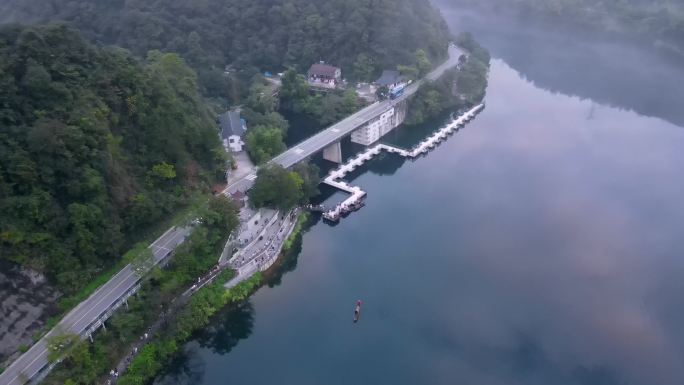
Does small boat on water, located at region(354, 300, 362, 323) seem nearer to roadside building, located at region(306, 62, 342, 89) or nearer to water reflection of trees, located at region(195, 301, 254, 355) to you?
water reflection of trees, located at region(195, 301, 254, 355)

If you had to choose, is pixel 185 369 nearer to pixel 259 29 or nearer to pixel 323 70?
pixel 323 70

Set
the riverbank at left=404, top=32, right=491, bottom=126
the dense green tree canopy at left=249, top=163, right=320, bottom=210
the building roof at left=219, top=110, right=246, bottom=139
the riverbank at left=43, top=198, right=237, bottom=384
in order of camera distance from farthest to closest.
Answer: the riverbank at left=404, top=32, right=491, bottom=126 < the building roof at left=219, top=110, right=246, bottom=139 < the dense green tree canopy at left=249, top=163, right=320, bottom=210 < the riverbank at left=43, top=198, right=237, bottom=384

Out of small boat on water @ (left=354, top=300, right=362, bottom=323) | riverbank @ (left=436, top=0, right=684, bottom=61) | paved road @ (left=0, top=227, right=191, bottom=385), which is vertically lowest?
riverbank @ (left=436, top=0, right=684, bottom=61)

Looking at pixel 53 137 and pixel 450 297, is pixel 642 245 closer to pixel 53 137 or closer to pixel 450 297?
pixel 450 297

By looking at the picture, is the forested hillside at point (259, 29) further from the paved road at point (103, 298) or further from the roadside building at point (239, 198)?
the roadside building at point (239, 198)

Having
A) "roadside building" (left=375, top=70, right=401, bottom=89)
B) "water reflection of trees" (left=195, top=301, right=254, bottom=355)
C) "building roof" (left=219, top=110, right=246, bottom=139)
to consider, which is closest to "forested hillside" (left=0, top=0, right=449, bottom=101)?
"roadside building" (left=375, top=70, right=401, bottom=89)

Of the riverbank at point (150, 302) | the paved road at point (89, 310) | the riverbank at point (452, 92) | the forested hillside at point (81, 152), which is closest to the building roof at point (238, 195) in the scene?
the forested hillside at point (81, 152)

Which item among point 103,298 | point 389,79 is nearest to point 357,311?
point 103,298
